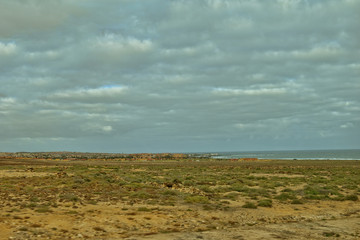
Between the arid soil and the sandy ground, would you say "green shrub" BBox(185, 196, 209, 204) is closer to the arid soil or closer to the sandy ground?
the arid soil

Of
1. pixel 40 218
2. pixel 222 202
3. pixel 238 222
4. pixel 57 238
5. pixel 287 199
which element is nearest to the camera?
pixel 57 238

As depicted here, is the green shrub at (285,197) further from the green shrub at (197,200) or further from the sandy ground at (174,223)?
the green shrub at (197,200)

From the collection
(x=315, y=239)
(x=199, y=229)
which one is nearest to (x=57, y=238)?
(x=199, y=229)

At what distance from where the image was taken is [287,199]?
26016mm

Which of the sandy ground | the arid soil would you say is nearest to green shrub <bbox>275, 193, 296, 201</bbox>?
the arid soil

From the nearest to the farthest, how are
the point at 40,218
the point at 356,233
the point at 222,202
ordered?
the point at 356,233
the point at 40,218
the point at 222,202

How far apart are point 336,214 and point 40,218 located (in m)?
18.4

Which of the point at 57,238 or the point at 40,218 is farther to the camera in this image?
the point at 40,218

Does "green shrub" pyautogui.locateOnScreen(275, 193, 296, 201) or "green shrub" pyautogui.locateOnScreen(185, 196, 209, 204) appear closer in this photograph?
"green shrub" pyautogui.locateOnScreen(185, 196, 209, 204)

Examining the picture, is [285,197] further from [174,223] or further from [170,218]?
[174,223]

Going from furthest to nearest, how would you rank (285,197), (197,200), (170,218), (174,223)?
(285,197) → (197,200) → (170,218) → (174,223)

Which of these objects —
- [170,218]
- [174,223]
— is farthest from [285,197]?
Result: [174,223]

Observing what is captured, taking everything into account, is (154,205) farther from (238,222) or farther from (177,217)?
(238,222)

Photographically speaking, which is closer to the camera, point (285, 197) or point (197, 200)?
point (197, 200)
